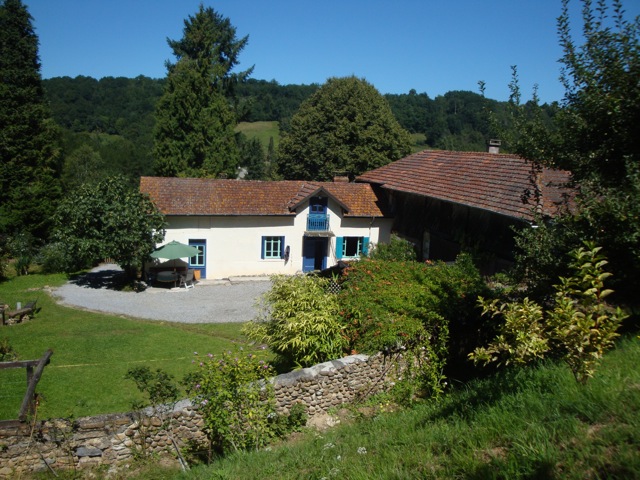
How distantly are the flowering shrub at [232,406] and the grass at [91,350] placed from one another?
11.3ft

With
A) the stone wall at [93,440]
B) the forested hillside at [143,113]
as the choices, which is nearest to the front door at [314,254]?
the stone wall at [93,440]

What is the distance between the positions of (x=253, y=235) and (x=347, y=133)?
51.9 feet

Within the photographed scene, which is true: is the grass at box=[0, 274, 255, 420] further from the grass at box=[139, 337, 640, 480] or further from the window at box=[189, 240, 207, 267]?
the window at box=[189, 240, 207, 267]

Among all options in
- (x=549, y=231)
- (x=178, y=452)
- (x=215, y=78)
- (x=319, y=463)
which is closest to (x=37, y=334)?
(x=178, y=452)

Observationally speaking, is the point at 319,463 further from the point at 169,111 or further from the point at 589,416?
the point at 169,111

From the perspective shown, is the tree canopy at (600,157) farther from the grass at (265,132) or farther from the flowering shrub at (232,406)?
the grass at (265,132)

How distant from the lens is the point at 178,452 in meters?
7.78

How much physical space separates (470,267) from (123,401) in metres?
9.04

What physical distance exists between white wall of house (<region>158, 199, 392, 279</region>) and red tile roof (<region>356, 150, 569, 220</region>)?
287 centimetres

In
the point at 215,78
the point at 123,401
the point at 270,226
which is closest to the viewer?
the point at 123,401

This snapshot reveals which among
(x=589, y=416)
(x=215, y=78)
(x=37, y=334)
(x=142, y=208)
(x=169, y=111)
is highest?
(x=215, y=78)

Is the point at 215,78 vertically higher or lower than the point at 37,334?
higher

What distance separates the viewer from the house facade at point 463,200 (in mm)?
17359

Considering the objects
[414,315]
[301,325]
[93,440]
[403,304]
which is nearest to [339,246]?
[403,304]
